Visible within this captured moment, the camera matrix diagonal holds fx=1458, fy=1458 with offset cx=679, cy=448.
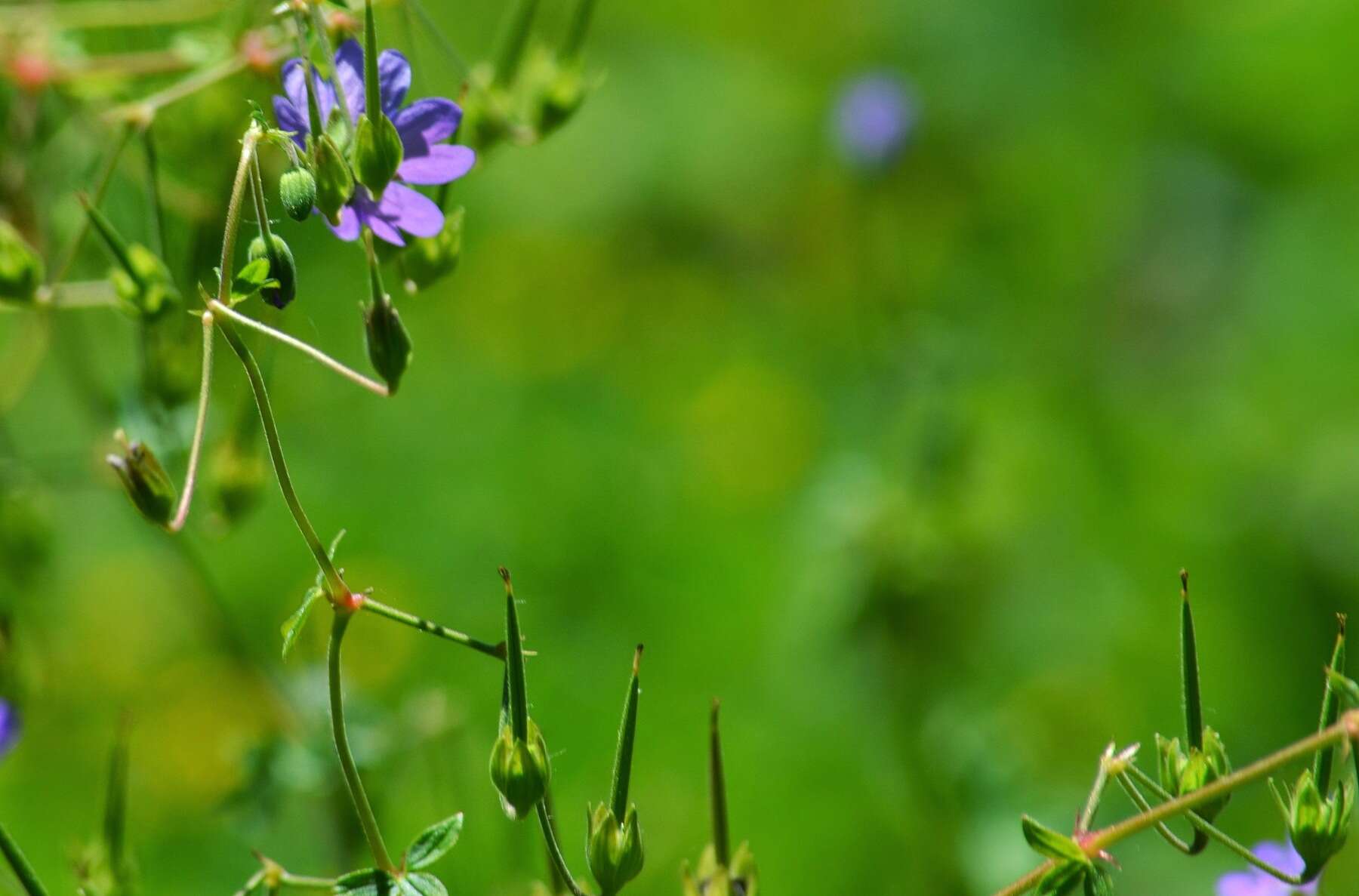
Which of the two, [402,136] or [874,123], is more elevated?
[402,136]

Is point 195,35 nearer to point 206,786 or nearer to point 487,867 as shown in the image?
point 487,867

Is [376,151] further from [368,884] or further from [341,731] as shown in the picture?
[368,884]

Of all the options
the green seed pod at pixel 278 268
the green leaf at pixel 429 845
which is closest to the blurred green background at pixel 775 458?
the green seed pod at pixel 278 268

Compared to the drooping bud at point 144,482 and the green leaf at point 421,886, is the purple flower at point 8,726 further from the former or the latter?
the green leaf at point 421,886

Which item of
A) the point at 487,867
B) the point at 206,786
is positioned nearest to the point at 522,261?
the point at 206,786

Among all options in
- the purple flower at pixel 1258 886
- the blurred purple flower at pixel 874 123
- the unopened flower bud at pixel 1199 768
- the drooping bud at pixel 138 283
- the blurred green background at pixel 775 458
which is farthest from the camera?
the blurred purple flower at pixel 874 123

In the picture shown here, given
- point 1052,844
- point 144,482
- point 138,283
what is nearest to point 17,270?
point 138,283

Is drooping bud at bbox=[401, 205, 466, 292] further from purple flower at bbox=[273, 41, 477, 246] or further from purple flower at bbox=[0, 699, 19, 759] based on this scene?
purple flower at bbox=[0, 699, 19, 759]

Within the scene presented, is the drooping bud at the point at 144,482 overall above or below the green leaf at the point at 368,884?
above
